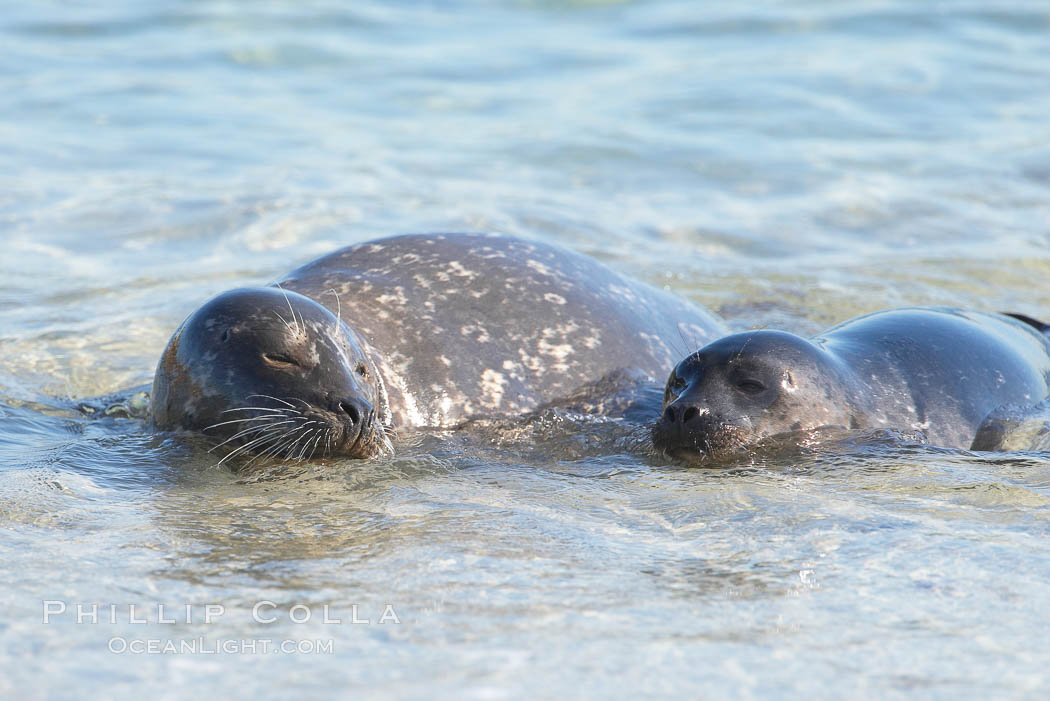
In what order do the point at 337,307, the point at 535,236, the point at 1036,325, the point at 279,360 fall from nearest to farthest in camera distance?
the point at 279,360
the point at 337,307
the point at 1036,325
the point at 535,236

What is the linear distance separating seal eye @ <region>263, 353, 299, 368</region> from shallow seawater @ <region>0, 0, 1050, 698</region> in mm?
341

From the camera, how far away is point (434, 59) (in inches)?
538

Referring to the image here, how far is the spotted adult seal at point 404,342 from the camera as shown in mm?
4352

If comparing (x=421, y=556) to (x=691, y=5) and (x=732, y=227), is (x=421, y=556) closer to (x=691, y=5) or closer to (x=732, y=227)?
(x=732, y=227)

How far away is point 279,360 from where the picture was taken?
4.37m

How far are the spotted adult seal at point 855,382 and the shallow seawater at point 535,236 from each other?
0.15 m

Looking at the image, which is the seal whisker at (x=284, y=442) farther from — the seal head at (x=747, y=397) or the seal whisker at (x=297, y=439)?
the seal head at (x=747, y=397)

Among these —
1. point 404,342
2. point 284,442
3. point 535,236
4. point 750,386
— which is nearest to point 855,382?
point 750,386

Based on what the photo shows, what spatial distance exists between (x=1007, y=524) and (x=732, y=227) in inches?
206

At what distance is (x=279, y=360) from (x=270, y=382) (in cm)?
8

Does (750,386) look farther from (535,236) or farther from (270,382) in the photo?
(535,236)

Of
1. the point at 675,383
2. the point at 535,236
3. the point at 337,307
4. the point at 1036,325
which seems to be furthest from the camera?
the point at 535,236

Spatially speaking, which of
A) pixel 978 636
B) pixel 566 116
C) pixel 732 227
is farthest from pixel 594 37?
pixel 978 636

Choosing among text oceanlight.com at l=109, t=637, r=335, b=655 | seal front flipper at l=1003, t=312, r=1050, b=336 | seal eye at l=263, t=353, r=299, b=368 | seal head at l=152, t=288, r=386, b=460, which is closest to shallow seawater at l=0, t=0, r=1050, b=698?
text oceanlight.com at l=109, t=637, r=335, b=655
